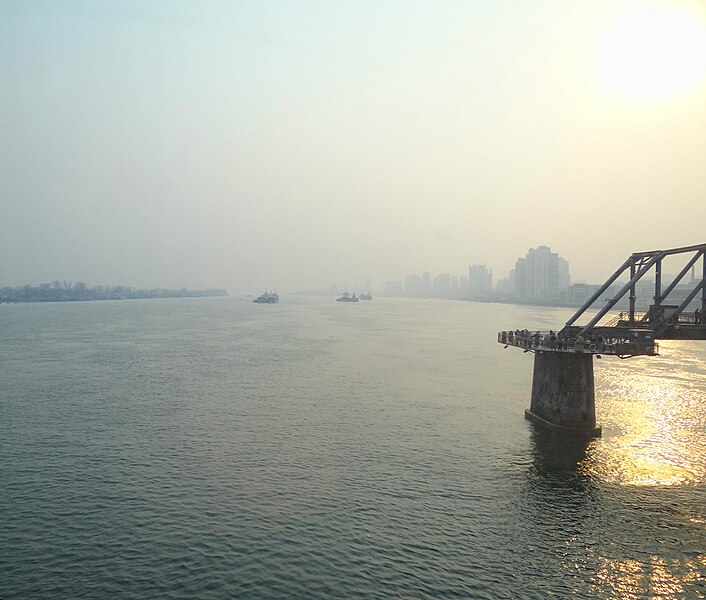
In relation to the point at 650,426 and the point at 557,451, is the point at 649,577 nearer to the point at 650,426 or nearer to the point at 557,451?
the point at 557,451

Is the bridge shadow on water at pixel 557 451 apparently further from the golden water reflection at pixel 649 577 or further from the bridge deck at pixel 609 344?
the golden water reflection at pixel 649 577

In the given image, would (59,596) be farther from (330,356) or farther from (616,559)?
(330,356)

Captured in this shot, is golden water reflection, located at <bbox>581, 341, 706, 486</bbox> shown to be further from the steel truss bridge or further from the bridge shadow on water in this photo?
the steel truss bridge

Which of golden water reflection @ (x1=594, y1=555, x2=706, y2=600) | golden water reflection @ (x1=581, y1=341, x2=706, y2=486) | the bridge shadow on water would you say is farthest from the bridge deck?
golden water reflection @ (x1=594, y1=555, x2=706, y2=600)

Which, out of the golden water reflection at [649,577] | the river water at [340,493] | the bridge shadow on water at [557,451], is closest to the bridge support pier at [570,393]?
the bridge shadow on water at [557,451]

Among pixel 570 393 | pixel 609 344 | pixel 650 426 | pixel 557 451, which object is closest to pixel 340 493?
pixel 557 451
